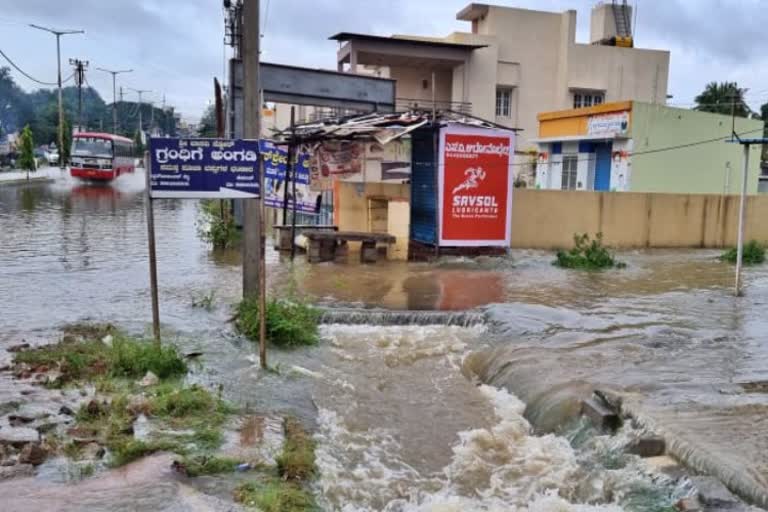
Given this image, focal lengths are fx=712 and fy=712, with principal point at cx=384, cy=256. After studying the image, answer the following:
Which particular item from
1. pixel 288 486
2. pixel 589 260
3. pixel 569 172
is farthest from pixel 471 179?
pixel 569 172

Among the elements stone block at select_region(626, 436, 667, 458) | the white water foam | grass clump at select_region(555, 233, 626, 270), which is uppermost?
grass clump at select_region(555, 233, 626, 270)

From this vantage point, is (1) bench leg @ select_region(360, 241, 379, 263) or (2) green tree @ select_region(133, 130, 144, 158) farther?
(2) green tree @ select_region(133, 130, 144, 158)

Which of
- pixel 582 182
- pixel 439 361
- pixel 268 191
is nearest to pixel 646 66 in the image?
pixel 582 182

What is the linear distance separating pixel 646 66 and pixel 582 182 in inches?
670

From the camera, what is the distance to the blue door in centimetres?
2733

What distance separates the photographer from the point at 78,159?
149 feet

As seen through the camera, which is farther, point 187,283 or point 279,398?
point 187,283

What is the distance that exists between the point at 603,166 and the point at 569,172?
8.14 ft

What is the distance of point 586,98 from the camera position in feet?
137

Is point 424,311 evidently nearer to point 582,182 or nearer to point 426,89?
point 582,182

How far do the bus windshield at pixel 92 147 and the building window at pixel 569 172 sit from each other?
97.3 feet

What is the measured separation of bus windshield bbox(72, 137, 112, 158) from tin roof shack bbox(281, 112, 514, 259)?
3238 cm

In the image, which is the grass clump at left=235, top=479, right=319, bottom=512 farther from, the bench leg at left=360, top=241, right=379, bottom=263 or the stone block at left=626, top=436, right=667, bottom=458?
the bench leg at left=360, top=241, right=379, bottom=263

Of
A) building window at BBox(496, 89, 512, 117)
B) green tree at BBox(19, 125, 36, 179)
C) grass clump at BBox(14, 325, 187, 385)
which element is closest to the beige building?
building window at BBox(496, 89, 512, 117)
